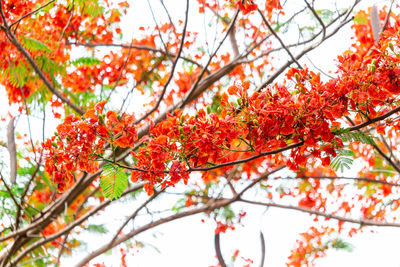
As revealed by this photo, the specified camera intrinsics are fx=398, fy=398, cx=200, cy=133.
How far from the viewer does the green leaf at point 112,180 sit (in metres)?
1.26

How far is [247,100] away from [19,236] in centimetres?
229

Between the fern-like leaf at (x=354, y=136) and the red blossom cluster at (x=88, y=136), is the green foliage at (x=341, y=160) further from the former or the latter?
the red blossom cluster at (x=88, y=136)

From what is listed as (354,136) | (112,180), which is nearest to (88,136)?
(112,180)

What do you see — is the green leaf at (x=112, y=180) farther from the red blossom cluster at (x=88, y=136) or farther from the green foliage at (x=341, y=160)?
the green foliage at (x=341, y=160)

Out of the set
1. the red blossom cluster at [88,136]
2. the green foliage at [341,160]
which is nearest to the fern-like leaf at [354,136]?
the green foliage at [341,160]

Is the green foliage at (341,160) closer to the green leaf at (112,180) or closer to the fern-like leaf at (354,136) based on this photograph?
the fern-like leaf at (354,136)

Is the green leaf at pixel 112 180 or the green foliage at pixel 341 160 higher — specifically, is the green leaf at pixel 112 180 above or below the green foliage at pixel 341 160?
below

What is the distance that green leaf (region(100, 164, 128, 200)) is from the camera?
126 centimetres

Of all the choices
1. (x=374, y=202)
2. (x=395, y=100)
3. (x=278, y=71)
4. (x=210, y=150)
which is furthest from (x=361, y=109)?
(x=374, y=202)

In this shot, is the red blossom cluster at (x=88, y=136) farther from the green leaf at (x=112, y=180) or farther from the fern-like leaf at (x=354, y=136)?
the fern-like leaf at (x=354, y=136)

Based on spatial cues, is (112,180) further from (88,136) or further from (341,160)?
(341,160)

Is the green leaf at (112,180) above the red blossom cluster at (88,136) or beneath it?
beneath

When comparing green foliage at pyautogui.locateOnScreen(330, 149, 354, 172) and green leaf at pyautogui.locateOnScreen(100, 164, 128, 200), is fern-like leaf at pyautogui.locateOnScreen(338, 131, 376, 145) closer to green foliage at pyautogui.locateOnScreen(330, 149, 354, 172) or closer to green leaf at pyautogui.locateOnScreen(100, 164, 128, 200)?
green foliage at pyautogui.locateOnScreen(330, 149, 354, 172)

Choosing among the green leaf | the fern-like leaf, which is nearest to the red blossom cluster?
the green leaf
